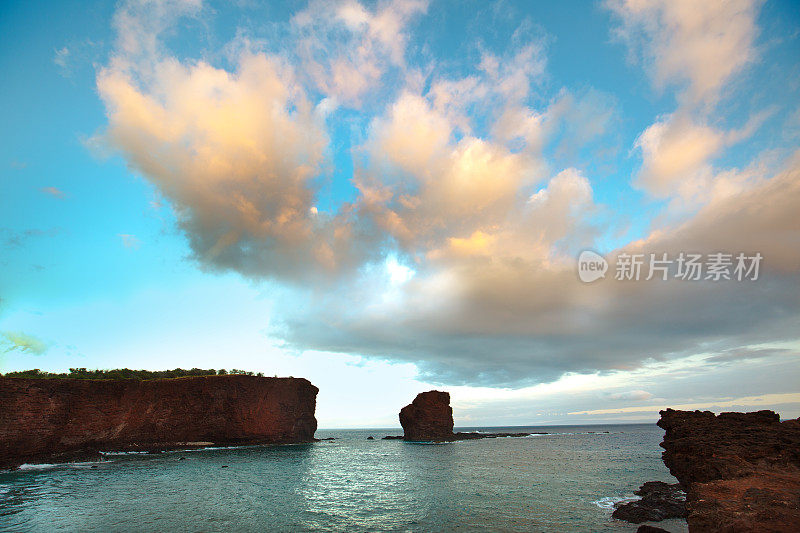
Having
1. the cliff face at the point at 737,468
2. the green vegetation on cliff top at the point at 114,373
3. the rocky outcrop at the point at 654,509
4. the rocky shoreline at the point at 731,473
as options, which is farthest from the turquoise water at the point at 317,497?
the green vegetation on cliff top at the point at 114,373

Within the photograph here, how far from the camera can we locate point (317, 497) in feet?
94.3

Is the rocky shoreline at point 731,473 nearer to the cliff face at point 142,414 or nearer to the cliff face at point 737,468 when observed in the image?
the cliff face at point 737,468

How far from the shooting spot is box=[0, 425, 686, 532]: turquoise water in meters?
21.5

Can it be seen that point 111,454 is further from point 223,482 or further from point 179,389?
point 223,482

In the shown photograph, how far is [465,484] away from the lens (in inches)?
1346

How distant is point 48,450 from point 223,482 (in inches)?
1628

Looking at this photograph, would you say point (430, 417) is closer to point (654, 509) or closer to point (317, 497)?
point (317, 497)

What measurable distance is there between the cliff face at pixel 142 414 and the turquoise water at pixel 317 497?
1129 centimetres

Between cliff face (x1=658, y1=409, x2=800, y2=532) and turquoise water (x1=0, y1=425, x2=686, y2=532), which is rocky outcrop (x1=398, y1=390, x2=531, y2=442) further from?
cliff face (x1=658, y1=409, x2=800, y2=532)

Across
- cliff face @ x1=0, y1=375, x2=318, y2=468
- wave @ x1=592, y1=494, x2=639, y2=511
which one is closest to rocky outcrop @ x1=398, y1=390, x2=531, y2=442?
cliff face @ x1=0, y1=375, x2=318, y2=468

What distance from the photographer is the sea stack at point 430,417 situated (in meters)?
100

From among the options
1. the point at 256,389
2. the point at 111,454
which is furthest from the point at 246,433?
the point at 111,454

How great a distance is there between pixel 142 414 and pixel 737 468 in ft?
268

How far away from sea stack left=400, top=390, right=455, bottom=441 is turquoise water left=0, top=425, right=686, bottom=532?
52670mm
